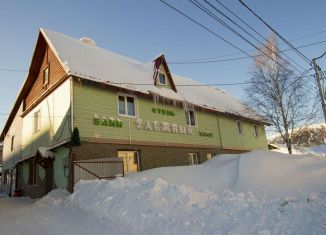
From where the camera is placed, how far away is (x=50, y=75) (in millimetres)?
18188

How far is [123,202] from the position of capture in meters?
9.47

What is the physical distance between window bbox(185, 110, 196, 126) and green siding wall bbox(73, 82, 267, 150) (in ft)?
1.22

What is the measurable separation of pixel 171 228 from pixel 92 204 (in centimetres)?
409

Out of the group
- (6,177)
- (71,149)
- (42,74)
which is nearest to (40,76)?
(42,74)

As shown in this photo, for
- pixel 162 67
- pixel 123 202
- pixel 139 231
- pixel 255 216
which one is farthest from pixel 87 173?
pixel 162 67

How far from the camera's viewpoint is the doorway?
16.5 meters

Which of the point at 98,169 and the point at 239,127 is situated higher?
the point at 239,127

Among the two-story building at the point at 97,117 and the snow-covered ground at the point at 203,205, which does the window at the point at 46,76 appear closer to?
the two-story building at the point at 97,117

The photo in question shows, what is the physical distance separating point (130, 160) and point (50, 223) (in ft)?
26.5

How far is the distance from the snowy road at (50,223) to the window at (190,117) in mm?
12059

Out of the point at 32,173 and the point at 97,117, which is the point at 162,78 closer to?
the point at 97,117

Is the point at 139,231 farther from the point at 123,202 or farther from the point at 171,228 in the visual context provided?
the point at 123,202

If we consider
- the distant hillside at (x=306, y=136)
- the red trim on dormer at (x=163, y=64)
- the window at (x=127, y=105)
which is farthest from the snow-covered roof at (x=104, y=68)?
the distant hillside at (x=306, y=136)

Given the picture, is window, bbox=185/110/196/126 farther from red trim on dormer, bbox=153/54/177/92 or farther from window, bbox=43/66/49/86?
window, bbox=43/66/49/86
